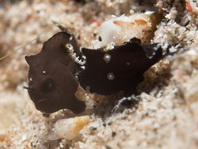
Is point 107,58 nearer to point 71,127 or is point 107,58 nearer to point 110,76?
point 110,76

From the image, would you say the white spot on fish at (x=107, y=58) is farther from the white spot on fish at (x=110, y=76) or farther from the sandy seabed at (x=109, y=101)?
the sandy seabed at (x=109, y=101)

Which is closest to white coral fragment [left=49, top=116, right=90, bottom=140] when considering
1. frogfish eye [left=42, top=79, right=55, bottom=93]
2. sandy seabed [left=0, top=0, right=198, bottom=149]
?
sandy seabed [left=0, top=0, right=198, bottom=149]

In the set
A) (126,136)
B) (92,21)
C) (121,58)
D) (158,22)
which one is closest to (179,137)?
(126,136)

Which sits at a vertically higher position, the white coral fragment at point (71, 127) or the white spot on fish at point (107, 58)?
the white spot on fish at point (107, 58)

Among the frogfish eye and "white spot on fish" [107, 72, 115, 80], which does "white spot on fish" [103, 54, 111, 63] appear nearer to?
"white spot on fish" [107, 72, 115, 80]

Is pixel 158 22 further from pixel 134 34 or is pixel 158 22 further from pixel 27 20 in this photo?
pixel 27 20

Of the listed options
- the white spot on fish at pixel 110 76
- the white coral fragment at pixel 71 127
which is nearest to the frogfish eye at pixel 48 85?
the white coral fragment at pixel 71 127

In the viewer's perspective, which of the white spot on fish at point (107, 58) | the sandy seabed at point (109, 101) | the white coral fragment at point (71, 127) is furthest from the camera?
the white coral fragment at point (71, 127)
